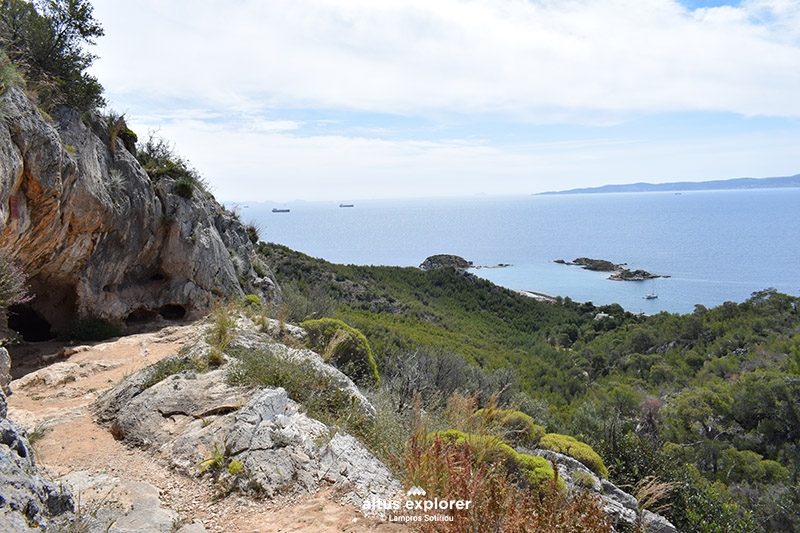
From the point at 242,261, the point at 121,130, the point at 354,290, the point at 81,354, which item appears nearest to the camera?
the point at 81,354

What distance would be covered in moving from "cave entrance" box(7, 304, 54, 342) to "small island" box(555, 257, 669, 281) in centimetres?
7179

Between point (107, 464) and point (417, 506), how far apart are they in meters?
3.46

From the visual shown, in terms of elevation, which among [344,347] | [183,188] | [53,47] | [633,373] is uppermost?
[53,47]

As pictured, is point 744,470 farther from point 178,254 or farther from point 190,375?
point 178,254

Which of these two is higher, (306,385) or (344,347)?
(306,385)

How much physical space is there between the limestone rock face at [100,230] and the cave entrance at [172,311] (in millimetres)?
29

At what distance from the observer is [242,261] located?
46.4 feet

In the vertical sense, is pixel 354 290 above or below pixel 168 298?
below

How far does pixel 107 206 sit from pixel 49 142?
243cm

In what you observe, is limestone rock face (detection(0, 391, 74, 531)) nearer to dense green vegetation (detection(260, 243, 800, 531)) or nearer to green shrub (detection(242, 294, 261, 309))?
dense green vegetation (detection(260, 243, 800, 531))

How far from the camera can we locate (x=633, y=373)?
2447 centimetres

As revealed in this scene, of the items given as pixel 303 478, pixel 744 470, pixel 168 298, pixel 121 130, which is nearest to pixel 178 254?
pixel 168 298

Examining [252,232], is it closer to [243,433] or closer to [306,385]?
[306,385]

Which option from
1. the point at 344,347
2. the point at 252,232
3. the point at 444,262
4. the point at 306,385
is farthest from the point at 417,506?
the point at 444,262
